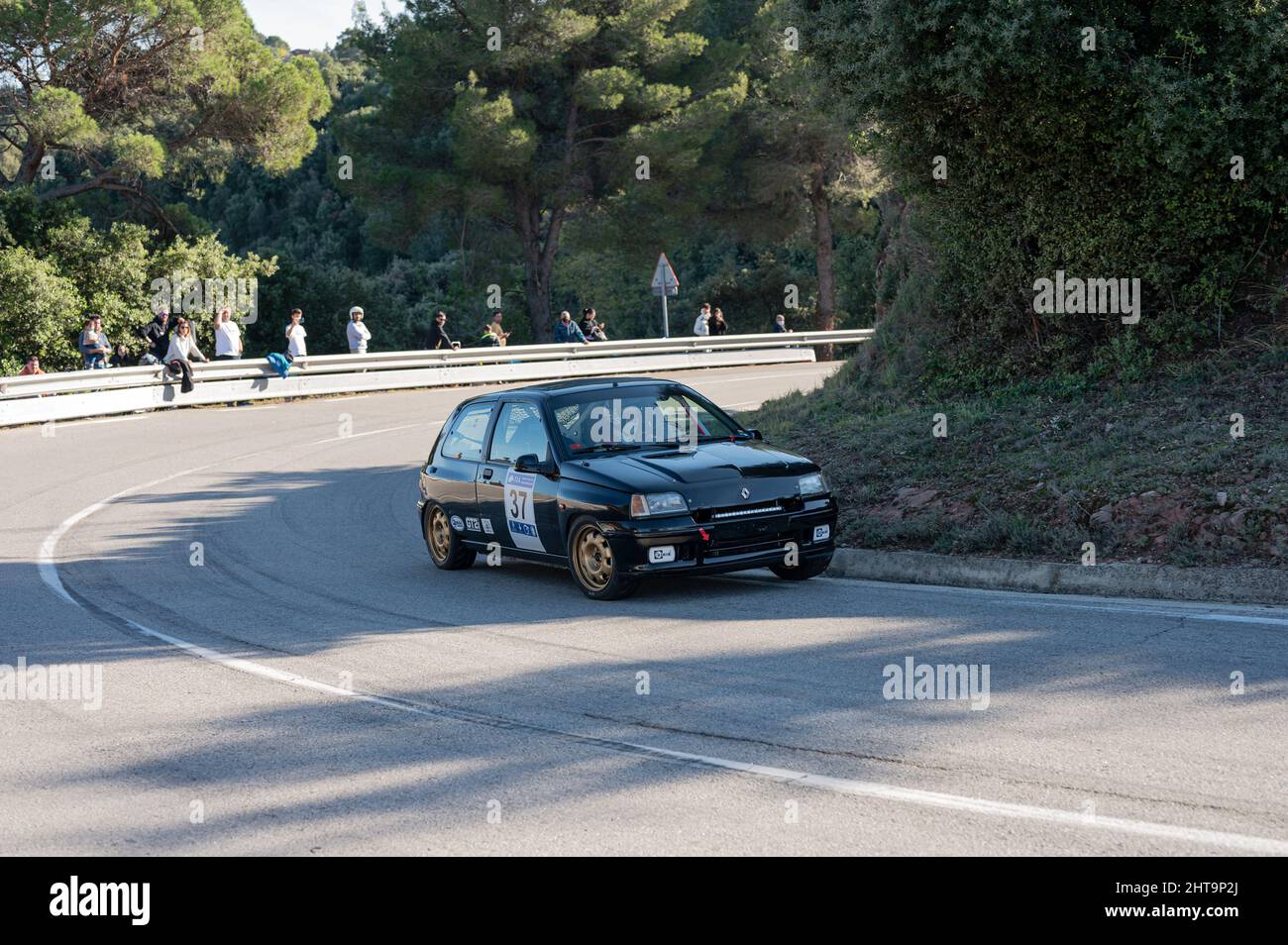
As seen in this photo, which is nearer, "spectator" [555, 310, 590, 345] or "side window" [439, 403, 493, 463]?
"side window" [439, 403, 493, 463]

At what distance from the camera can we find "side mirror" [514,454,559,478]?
39.2 ft

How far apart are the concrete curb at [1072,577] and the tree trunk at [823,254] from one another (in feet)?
141

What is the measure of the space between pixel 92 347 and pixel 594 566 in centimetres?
2341

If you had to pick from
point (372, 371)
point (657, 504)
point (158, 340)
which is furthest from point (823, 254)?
point (657, 504)

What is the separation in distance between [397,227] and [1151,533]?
1616 inches

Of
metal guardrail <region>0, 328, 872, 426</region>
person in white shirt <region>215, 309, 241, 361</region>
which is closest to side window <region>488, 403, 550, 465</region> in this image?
metal guardrail <region>0, 328, 872, 426</region>

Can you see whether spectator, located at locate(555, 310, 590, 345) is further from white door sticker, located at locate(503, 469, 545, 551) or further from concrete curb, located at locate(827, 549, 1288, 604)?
concrete curb, located at locate(827, 549, 1288, 604)

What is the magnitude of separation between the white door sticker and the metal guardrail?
18228mm

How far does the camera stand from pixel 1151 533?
11.2 m

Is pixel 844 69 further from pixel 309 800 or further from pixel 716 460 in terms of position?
pixel 309 800

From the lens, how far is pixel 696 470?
37.5ft

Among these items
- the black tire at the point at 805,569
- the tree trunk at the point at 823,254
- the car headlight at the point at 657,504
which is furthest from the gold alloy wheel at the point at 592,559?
the tree trunk at the point at 823,254

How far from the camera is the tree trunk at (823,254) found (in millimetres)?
54094
